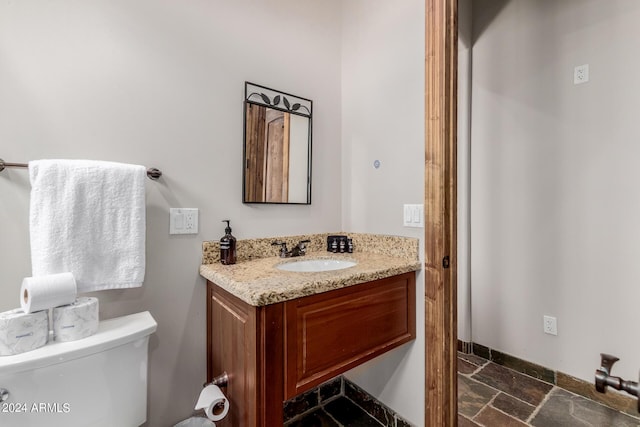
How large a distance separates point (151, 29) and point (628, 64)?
2477 millimetres

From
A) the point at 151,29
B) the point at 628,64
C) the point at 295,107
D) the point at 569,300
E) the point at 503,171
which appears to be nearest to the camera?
the point at 151,29

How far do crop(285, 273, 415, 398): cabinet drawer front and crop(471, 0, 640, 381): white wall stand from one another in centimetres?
113

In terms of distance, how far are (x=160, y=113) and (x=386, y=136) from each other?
1145mm

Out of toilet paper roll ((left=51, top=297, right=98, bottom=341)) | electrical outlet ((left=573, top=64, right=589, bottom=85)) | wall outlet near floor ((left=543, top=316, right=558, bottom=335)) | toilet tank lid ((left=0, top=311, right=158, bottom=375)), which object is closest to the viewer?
toilet tank lid ((left=0, top=311, right=158, bottom=375))

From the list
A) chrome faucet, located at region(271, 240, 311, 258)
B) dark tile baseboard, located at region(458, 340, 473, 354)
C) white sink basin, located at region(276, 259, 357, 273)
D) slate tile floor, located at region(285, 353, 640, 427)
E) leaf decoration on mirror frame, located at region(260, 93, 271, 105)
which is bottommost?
slate tile floor, located at region(285, 353, 640, 427)

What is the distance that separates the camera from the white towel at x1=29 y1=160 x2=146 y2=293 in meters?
0.93

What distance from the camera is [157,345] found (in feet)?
4.00

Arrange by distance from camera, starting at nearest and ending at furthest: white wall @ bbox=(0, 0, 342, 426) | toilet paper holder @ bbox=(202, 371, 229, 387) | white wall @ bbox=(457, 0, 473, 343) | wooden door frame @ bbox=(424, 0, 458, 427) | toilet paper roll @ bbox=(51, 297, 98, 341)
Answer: toilet paper roll @ bbox=(51, 297, 98, 341) → white wall @ bbox=(0, 0, 342, 426) → toilet paper holder @ bbox=(202, 371, 229, 387) → wooden door frame @ bbox=(424, 0, 458, 427) → white wall @ bbox=(457, 0, 473, 343)

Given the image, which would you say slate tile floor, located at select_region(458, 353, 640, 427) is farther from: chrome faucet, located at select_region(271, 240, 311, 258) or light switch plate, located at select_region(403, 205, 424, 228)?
chrome faucet, located at select_region(271, 240, 311, 258)

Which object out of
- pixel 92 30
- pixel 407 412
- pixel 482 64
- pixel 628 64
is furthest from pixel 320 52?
pixel 407 412

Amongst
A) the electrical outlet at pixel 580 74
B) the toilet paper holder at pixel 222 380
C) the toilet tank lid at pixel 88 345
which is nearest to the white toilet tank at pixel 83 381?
the toilet tank lid at pixel 88 345

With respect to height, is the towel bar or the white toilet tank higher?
the towel bar

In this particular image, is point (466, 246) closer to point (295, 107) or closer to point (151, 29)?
point (295, 107)

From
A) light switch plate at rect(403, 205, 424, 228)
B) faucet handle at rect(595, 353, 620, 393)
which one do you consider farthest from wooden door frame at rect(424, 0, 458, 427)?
faucet handle at rect(595, 353, 620, 393)
